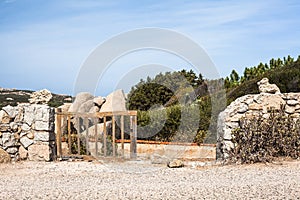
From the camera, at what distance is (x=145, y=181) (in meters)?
8.09

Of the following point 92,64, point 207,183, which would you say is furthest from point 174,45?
point 207,183

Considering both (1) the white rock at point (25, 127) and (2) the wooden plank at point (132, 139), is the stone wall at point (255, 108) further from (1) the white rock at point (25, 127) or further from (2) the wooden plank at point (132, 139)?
(1) the white rock at point (25, 127)

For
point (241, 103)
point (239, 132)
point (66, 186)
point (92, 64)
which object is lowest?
point (66, 186)

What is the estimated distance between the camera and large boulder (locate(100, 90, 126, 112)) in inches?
640

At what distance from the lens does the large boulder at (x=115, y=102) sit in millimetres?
16266

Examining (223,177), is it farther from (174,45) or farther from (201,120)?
(201,120)

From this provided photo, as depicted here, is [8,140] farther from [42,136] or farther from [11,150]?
[42,136]

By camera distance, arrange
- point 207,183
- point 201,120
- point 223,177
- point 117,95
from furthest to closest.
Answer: point 117,95
point 201,120
point 223,177
point 207,183

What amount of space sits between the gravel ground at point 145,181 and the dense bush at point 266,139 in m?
0.40

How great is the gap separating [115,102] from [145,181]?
8.55m

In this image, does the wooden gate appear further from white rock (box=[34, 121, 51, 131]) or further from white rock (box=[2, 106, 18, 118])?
white rock (box=[2, 106, 18, 118])

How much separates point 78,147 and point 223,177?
5.12m

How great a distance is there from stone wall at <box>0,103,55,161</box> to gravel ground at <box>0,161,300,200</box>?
0.59 metres

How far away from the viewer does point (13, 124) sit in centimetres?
1141
